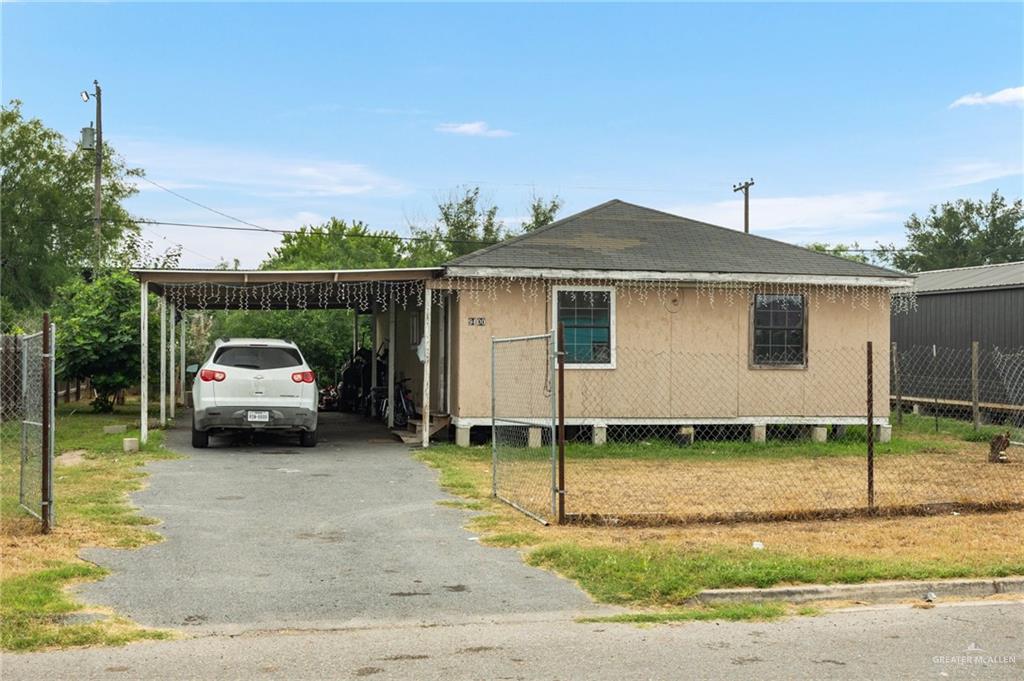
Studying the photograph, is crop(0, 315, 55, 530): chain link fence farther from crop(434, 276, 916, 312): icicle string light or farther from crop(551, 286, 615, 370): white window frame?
crop(551, 286, 615, 370): white window frame

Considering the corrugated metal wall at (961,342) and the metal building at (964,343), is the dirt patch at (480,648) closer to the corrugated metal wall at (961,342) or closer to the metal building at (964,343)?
the metal building at (964,343)

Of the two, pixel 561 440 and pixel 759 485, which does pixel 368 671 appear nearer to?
pixel 561 440

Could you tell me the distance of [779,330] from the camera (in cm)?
1781

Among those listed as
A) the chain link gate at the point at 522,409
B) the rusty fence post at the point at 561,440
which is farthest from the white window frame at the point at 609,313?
the rusty fence post at the point at 561,440

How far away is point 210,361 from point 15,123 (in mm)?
30431

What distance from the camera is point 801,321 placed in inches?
704

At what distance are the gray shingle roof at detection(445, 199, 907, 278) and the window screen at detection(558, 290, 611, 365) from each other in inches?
24.3

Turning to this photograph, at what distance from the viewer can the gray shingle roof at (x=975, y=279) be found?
2278 cm

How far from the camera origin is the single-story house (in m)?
16.7

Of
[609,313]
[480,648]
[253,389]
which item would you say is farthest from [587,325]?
[480,648]

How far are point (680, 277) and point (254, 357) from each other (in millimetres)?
6829

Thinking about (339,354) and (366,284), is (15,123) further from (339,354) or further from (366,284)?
(366,284)

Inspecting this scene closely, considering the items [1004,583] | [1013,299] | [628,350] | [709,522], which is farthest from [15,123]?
[1004,583]

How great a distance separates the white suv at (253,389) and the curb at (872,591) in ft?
32.6
